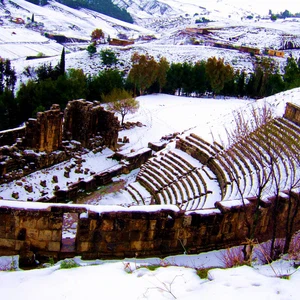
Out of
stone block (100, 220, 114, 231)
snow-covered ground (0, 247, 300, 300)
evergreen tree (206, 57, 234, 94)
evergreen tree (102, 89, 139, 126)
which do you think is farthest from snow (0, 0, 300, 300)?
evergreen tree (206, 57, 234, 94)

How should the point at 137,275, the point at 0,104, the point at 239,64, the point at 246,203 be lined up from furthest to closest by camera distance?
1. the point at 239,64
2. the point at 0,104
3. the point at 246,203
4. the point at 137,275

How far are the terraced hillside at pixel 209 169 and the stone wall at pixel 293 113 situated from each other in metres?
0.32

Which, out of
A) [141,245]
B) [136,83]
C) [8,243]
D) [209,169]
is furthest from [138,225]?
[136,83]

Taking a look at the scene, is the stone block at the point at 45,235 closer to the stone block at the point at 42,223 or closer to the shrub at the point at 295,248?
the stone block at the point at 42,223

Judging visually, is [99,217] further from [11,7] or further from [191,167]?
[11,7]

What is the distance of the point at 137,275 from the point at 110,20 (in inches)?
6684

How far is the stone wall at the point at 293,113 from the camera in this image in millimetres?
23297

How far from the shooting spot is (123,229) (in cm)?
1246

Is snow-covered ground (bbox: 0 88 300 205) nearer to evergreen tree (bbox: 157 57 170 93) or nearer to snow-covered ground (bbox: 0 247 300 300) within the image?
evergreen tree (bbox: 157 57 170 93)

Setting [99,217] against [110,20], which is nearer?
[99,217]

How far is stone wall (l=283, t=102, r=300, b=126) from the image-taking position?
23.3 meters

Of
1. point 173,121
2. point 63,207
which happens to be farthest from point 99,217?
point 173,121

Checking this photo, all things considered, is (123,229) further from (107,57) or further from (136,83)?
(107,57)

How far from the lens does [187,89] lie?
56.9 meters
